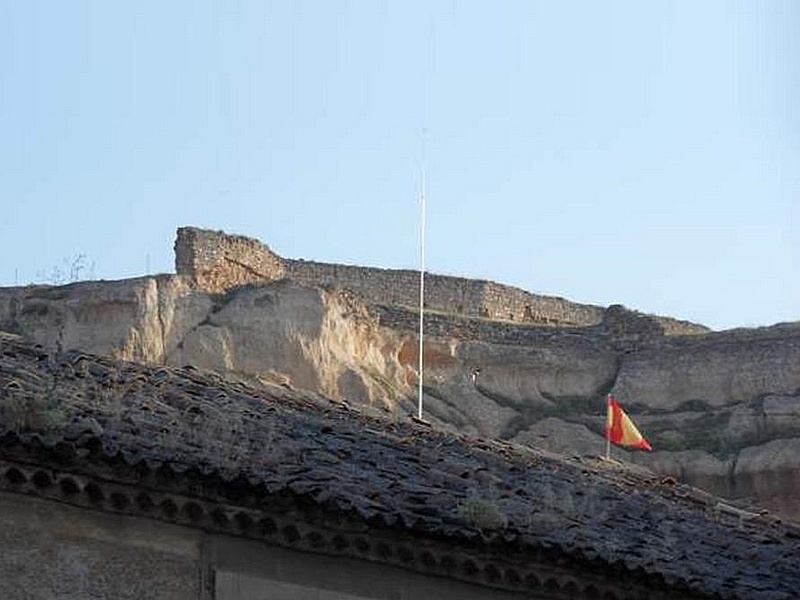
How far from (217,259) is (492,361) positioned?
677 cm

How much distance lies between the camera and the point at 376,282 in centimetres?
5312

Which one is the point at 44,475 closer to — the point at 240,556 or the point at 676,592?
the point at 240,556

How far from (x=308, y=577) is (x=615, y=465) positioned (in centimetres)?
719

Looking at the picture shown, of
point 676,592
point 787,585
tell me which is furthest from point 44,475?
point 787,585

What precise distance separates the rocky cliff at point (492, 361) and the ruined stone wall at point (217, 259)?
0.43m

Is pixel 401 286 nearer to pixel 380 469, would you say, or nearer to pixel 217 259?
pixel 217 259

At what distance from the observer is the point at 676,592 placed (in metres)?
16.0

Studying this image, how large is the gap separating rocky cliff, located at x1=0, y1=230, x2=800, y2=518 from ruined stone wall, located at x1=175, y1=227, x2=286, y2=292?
429 millimetres

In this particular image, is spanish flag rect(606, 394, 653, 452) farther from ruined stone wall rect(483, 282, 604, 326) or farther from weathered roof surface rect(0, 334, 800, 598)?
ruined stone wall rect(483, 282, 604, 326)

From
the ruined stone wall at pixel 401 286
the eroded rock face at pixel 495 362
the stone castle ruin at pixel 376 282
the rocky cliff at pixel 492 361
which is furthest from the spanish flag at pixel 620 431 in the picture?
the ruined stone wall at pixel 401 286

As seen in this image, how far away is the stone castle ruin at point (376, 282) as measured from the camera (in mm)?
48031

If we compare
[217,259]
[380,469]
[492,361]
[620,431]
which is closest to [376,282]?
[492,361]

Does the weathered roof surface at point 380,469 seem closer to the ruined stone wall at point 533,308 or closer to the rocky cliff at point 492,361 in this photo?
the rocky cliff at point 492,361

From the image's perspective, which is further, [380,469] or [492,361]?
[492,361]
